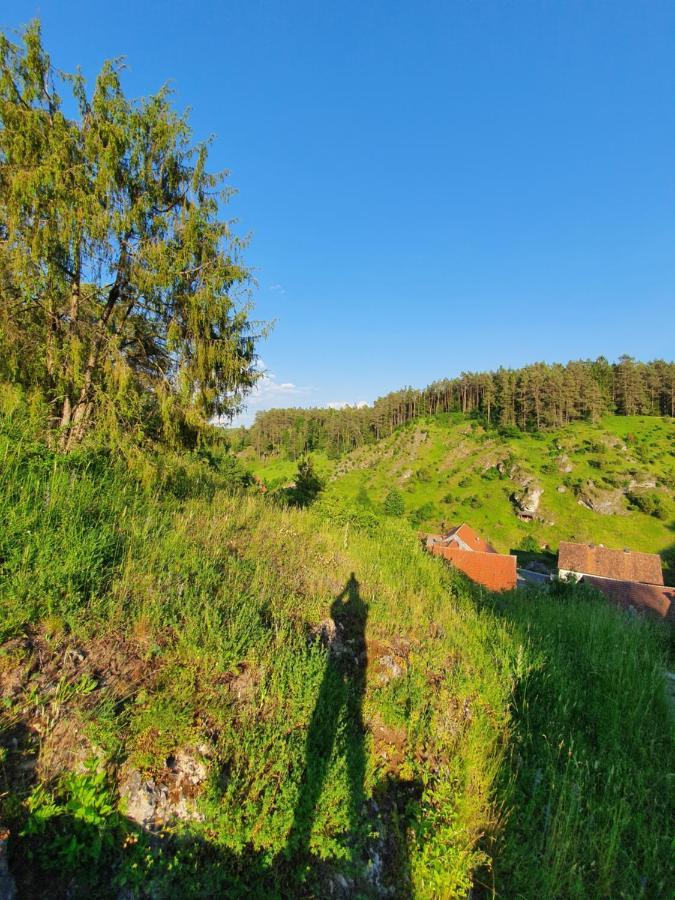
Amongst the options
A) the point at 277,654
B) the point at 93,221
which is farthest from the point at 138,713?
the point at 93,221

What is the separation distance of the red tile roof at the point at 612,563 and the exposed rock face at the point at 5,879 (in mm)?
50709

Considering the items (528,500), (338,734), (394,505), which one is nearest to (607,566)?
(528,500)

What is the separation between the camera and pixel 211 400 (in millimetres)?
7863

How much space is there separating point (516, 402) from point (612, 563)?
54.0 m

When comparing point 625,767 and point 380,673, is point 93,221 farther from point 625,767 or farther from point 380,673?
point 625,767

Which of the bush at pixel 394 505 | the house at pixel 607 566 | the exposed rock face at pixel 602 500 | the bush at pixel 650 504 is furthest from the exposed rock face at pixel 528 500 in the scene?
the bush at pixel 394 505

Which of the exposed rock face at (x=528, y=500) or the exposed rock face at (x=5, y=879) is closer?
the exposed rock face at (x=5, y=879)

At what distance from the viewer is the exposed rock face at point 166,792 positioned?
245cm

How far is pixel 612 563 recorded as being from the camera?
43594 millimetres

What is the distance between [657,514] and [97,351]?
75.9 meters

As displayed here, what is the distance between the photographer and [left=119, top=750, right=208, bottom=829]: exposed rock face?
2445 millimetres

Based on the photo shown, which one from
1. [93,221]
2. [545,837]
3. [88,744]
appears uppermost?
[93,221]

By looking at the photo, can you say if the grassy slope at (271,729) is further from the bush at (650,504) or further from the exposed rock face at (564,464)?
the exposed rock face at (564,464)

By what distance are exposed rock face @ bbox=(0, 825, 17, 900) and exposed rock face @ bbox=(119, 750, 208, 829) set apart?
1.94 feet
